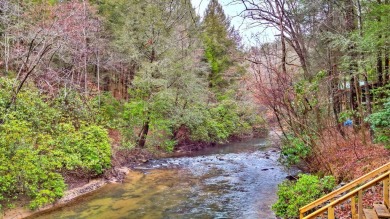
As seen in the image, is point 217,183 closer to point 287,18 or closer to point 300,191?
point 300,191

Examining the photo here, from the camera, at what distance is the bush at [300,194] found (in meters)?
8.55

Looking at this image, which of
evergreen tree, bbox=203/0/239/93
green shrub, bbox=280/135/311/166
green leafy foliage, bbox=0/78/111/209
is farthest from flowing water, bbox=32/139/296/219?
evergreen tree, bbox=203/0/239/93

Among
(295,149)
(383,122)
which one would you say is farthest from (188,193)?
(383,122)

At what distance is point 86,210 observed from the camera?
34.0 ft

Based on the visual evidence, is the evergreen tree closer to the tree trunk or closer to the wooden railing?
the tree trunk

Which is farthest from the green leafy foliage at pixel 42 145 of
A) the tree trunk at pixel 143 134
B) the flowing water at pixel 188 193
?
the tree trunk at pixel 143 134

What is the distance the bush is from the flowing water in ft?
2.06

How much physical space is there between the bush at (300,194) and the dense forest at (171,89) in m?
0.04

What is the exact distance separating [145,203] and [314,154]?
6408 mm

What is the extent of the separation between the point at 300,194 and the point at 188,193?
4792mm

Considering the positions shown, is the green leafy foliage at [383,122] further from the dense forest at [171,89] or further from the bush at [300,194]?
the bush at [300,194]

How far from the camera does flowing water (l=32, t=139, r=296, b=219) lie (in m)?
10.1

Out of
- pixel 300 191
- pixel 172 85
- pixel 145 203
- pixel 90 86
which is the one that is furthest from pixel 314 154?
pixel 90 86

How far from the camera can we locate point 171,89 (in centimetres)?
2245
